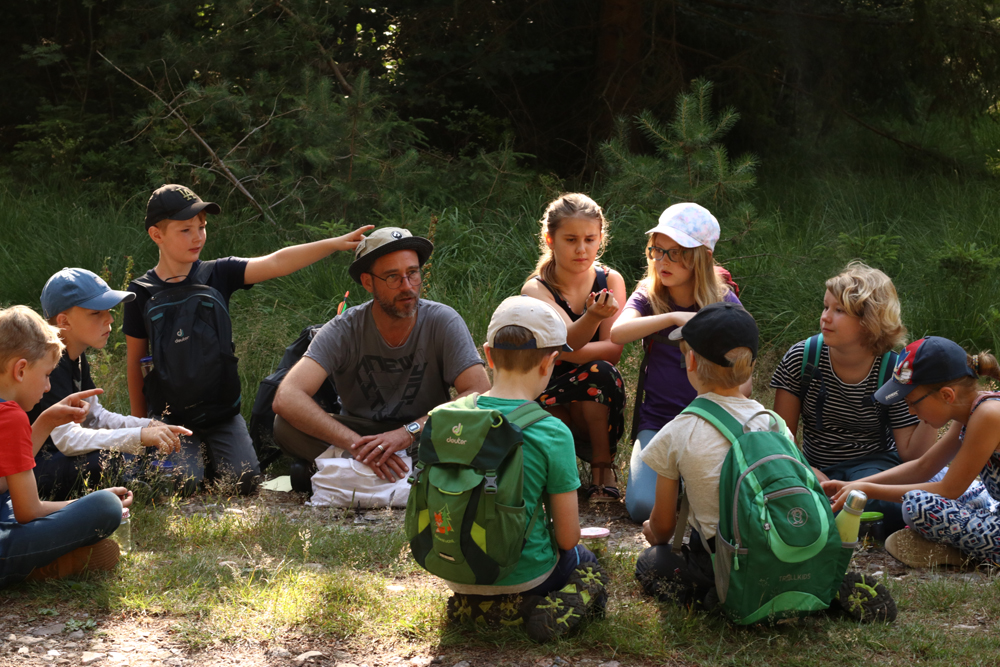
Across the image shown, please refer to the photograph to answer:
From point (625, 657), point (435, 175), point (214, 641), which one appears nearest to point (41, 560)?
point (214, 641)

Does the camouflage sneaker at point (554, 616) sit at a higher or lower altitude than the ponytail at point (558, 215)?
lower

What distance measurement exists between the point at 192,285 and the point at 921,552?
3659 millimetres

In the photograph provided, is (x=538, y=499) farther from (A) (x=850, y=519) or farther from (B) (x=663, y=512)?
(A) (x=850, y=519)

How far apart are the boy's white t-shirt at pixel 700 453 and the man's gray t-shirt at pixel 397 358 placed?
62.8 inches

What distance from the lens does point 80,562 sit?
337 centimetres

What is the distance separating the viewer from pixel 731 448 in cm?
282

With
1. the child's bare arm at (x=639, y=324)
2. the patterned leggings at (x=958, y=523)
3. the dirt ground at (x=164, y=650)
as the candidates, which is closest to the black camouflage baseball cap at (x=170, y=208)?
the dirt ground at (x=164, y=650)

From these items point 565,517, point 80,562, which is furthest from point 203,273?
point 565,517

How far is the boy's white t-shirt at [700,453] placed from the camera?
2873 mm

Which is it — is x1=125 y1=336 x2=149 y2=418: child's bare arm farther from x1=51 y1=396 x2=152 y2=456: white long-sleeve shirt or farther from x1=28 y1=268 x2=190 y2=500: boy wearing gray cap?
x1=28 y1=268 x2=190 y2=500: boy wearing gray cap

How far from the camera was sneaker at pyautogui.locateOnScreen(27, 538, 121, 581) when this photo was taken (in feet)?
10.9

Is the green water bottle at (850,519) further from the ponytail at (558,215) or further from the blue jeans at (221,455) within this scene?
the blue jeans at (221,455)

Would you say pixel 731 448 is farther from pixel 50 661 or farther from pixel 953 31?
pixel 953 31

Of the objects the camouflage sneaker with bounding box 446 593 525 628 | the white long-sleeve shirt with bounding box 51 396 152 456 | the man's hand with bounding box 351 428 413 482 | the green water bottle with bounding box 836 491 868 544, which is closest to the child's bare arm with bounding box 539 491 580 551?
the camouflage sneaker with bounding box 446 593 525 628
